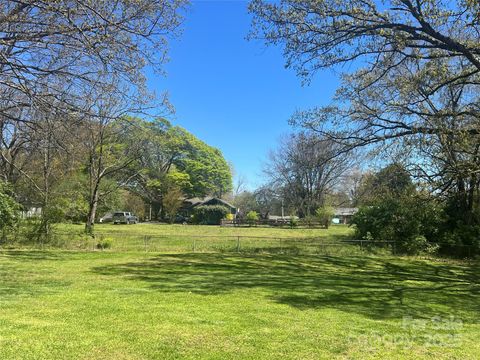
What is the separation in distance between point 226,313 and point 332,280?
636 centimetres

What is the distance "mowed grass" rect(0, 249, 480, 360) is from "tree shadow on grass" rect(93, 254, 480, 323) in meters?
0.04

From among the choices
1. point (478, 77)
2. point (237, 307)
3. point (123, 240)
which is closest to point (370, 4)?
point (478, 77)

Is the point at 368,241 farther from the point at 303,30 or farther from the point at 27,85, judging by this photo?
the point at 27,85

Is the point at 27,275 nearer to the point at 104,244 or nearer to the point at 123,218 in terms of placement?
the point at 104,244

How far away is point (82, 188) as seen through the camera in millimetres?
35219

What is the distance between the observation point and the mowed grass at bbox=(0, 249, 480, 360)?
5.46 meters

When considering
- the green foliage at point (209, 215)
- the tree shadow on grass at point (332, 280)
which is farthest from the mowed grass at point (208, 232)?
the green foliage at point (209, 215)

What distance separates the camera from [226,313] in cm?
748

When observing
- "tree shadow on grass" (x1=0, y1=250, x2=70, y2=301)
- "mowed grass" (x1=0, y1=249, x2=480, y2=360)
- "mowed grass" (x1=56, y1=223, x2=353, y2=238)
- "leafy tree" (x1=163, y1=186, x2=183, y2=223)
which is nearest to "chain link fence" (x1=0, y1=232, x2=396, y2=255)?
"tree shadow on grass" (x1=0, y1=250, x2=70, y2=301)

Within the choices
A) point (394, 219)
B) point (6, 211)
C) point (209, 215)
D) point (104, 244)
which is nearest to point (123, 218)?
point (209, 215)

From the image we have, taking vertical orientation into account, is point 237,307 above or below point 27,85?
below

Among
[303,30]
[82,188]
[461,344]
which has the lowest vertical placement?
[461,344]

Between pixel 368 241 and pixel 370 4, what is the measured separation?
13.5m

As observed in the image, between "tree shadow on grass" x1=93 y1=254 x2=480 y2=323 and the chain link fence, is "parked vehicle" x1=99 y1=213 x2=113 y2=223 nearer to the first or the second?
the chain link fence
